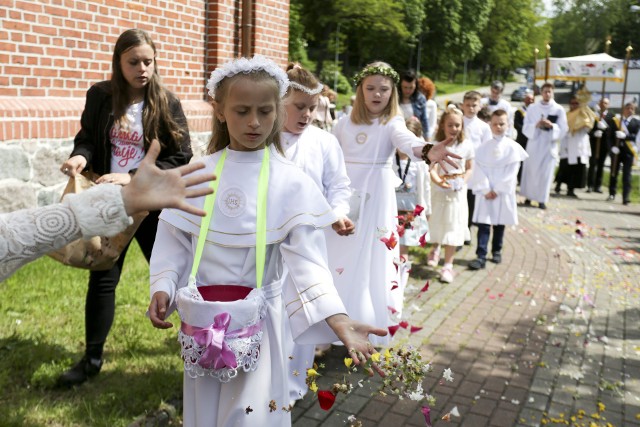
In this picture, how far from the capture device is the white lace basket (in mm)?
2648

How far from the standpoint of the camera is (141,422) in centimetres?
387

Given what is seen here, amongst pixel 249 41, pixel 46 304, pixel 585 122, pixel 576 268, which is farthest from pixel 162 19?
pixel 585 122

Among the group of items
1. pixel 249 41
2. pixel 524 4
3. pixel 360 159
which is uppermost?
pixel 524 4

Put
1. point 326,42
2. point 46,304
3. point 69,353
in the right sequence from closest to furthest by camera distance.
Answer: point 69,353
point 46,304
point 326,42

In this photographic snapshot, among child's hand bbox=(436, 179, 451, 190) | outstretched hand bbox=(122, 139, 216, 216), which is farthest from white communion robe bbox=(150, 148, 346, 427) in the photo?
child's hand bbox=(436, 179, 451, 190)

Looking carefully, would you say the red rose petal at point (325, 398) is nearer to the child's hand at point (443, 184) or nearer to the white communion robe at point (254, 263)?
the white communion robe at point (254, 263)

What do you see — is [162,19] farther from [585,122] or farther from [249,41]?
[585,122]

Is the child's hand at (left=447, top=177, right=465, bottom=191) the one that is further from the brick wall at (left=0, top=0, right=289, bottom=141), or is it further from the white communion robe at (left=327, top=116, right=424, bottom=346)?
the brick wall at (left=0, top=0, right=289, bottom=141)

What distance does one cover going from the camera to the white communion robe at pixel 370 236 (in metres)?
5.29

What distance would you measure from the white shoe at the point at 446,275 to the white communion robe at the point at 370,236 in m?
2.48

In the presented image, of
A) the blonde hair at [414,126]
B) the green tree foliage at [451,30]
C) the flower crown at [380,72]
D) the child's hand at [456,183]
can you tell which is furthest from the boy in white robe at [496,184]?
the green tree foliage at [451,30]

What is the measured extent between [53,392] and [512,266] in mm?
6248

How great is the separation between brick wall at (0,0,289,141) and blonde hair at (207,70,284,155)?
4.09 metres

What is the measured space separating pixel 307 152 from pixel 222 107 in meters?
1.51
